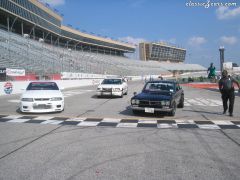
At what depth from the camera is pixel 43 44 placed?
47375 millimetres

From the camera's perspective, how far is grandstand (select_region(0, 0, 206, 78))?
31.5 meters

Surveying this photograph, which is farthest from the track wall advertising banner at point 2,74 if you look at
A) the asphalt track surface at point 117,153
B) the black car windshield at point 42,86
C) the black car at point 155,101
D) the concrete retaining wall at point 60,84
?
the asphalt track surface at point 117,153

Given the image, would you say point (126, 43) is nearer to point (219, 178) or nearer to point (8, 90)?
point (8, 90)

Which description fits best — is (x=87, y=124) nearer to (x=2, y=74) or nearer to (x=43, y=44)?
(x=2, y=74)

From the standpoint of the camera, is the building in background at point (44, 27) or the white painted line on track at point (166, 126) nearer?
the white painted line on track at point (166, 126)

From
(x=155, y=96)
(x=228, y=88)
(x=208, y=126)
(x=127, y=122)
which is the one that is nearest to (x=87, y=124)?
(x=127, y=122)

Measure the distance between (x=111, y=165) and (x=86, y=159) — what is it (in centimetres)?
55

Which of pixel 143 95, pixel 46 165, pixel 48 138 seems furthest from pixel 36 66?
pixel 46 165

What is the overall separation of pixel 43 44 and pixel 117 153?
44.8m

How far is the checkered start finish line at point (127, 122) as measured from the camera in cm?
814

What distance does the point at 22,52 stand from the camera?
3325 cm

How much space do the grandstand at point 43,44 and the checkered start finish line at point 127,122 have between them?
1807cm

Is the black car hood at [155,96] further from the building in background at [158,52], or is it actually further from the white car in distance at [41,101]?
the building in background at [158,52]

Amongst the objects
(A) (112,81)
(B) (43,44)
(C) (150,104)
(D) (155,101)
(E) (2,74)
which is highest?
(B) (43,44)
